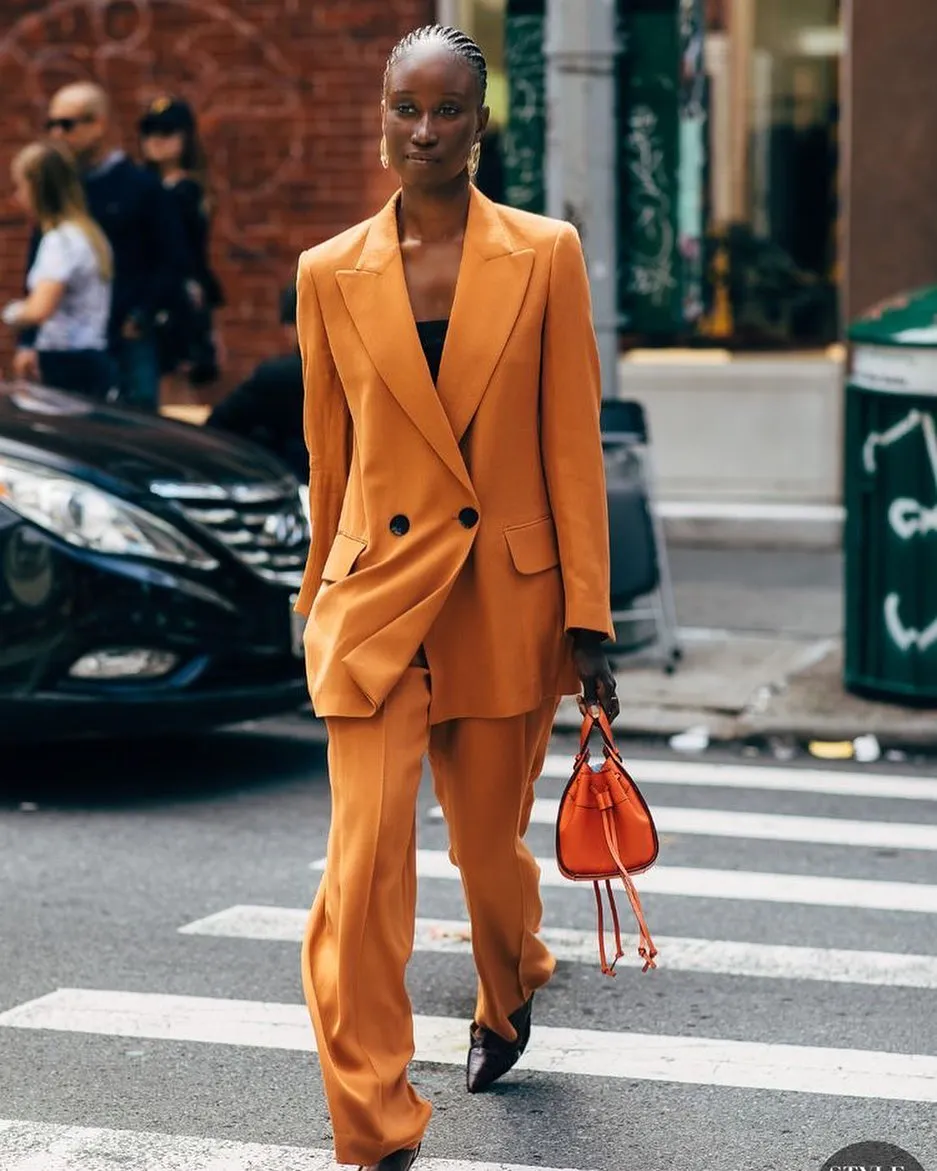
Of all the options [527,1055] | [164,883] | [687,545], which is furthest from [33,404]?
[687,545]

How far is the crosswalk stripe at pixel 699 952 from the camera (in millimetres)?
5602

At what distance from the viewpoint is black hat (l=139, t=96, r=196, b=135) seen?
39.9 feet

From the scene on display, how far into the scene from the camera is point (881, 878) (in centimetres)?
659

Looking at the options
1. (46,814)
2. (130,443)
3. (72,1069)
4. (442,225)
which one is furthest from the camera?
(130,443)

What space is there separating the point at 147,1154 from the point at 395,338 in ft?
5.08

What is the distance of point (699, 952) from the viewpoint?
19.0 ft

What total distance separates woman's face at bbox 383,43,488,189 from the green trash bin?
447cm

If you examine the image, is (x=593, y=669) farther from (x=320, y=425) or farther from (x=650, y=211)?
(x=650, y=211)

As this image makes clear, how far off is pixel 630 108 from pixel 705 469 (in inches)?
149

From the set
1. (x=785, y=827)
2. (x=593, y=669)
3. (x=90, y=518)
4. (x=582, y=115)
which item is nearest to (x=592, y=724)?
(x=593, y=669)

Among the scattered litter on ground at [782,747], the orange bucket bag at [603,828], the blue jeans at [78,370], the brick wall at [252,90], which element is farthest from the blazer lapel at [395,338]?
the brick wall at [252,90]

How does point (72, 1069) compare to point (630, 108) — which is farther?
point (630, 108)

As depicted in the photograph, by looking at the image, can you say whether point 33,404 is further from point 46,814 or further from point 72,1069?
point 72,1069

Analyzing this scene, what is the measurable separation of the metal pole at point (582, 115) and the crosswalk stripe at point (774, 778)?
6.93 feet
